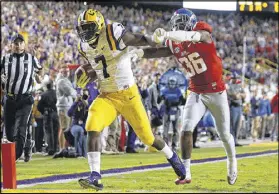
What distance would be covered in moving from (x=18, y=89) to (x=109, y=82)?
2.73 ft

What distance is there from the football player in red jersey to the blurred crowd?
913 mm

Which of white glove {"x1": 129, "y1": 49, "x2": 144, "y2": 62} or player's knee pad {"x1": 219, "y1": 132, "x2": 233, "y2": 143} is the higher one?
white glove {"x1": 129, "y1": 49, "x2": 144, "y2": 62}

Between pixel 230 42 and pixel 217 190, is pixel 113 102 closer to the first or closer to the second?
pixel 217 190

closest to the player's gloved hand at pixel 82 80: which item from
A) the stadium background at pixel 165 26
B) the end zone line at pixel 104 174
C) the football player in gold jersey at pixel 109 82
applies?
the football player in gold jersey at pixel 109 82

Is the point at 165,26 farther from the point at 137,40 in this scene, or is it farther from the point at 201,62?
the point at 137,40

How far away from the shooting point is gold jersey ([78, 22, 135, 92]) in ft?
18.0

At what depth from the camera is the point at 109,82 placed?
5.88 metres

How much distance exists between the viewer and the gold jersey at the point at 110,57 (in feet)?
18.0

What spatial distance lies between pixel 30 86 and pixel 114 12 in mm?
17983

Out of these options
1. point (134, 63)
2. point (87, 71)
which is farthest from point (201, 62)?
point (134, 63)

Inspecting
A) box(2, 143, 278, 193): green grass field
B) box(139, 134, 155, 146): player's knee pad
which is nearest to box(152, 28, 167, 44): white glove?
box(139, 134, 155, 146): player's knee pad

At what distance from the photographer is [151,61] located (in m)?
18.1

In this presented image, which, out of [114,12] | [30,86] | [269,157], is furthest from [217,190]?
[114,12]

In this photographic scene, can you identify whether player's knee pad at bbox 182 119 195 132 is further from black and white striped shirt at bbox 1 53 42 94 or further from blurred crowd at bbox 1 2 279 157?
black and white striped shirt at bbox 1 53 42 94
